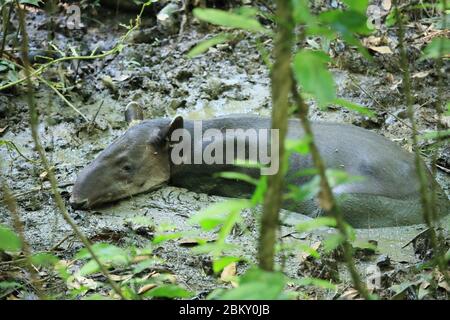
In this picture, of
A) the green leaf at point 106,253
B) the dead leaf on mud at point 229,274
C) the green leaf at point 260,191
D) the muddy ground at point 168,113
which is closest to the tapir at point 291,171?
the muddy ground at point 168,113

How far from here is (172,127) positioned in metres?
6.12

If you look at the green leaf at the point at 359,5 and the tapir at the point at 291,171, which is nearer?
the green leaf at the point at 359,5

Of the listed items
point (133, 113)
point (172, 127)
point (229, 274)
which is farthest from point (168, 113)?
point (229, 274)

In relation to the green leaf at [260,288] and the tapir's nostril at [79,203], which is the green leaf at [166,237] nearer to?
the green leaf at [260,288]

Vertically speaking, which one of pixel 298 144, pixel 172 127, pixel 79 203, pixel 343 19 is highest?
pixel 343 19

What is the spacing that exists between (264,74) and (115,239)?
3.46 meters

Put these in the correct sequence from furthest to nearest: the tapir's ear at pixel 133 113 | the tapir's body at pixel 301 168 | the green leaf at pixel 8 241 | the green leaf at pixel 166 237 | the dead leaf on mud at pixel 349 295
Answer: the tapir's ear at pixel 133 113 < the tapir's body at pixel 301 168 < the dead leaf on mud at pixel 349 295 < the green leaf at pixel 166 237 < the green leaf at pixel 8 241

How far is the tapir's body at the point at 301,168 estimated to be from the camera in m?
5.30

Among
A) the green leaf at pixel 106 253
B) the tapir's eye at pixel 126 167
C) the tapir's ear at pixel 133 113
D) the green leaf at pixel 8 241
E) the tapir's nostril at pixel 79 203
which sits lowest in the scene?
A: the tapir's nostril at pixel 79 203

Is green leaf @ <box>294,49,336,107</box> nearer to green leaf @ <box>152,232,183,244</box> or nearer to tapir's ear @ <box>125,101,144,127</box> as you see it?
green leaf @ <box>152,232,183,244</box>

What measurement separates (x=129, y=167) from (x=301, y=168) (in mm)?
1424

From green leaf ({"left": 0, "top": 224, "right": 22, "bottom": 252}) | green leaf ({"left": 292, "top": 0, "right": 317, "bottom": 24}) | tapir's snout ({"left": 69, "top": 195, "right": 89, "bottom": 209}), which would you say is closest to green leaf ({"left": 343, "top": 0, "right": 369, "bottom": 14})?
green leaf ({"left": 292, "top": 0, "right": 317, "bottom": 24})

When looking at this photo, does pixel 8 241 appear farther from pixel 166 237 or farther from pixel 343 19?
pixel 343 19

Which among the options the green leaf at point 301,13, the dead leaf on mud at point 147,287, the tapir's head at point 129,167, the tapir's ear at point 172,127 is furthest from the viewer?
the tapir's ear at point 172,127
